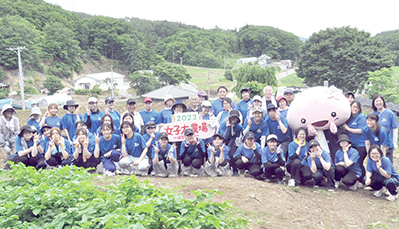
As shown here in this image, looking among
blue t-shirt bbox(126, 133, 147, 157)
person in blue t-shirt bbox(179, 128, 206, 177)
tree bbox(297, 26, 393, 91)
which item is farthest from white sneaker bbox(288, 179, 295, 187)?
tree bbox(297, 26, 393, 91)

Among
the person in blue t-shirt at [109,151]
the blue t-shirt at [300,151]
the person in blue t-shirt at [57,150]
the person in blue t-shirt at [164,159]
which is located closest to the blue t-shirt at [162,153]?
the person in blue t-shirt at [164,159]

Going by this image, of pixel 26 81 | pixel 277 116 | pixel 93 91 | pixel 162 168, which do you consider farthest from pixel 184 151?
pixel 26 81

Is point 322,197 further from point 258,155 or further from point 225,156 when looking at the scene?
point 225,156

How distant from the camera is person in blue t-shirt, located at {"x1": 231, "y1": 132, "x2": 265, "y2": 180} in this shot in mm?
6785

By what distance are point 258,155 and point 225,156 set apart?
2.28ft

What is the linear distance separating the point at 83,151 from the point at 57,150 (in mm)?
691

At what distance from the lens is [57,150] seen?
23.7 feet

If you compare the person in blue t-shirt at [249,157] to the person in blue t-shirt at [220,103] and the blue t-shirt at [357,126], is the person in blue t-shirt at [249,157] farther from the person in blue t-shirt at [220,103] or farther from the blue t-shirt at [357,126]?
the blue t-shirt at [357,126]

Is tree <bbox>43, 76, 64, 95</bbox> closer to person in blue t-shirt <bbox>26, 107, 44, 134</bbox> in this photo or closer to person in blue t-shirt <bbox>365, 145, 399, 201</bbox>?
person in blue t-shirt <bbox>26, 107, 44, 134</bbox>

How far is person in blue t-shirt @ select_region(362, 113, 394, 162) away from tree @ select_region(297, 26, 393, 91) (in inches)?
1107

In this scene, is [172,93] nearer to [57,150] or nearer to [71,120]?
[71,120]

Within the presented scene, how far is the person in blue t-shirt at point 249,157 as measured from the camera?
6.79 meters

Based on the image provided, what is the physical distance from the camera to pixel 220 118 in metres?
7.56

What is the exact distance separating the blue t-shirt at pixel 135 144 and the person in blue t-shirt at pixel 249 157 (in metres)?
1.94
